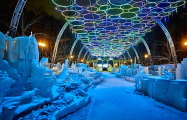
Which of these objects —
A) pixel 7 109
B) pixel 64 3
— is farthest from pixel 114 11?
pixel 7 109

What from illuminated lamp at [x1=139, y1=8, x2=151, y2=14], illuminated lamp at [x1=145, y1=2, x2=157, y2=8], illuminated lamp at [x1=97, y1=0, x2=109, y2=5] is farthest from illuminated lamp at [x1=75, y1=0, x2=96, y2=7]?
illuminated lamp at [x1=139, y1=8, x2=151, y2=14]

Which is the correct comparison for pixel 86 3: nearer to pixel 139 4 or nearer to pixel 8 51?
pixel 139 4

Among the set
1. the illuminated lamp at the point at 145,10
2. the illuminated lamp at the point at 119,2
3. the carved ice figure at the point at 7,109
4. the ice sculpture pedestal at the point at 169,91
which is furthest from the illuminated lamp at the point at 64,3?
the carved ice figure at the point at 7,109

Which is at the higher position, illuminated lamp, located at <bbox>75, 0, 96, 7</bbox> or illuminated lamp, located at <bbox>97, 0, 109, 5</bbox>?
illuminated lamp, located at <bbox>97, 0, 109, 5</bbox>

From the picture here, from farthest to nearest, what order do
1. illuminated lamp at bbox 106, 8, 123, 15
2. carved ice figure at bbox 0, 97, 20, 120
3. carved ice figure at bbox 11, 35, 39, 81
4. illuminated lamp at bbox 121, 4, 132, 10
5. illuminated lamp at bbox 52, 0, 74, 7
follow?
illuminated lamp at bbox 106, 8, 123, 15, illuminated lamp at bbox 121, 4, 132, 10, illuminated lamp at bbox 52, 0, 74, 7, carved ice figure at bbox 11, 35, 39, 81, carved ice figure at bbox 0, 97, 20, 120

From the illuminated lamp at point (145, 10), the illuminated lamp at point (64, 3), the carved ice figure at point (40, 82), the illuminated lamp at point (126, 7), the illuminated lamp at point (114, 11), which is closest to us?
the carved ice figure at point (40, 82)

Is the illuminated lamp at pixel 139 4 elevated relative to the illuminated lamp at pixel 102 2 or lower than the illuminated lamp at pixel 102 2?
elevated

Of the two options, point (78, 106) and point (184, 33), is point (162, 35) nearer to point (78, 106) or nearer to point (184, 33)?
point (184, 33)

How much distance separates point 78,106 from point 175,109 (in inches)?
183

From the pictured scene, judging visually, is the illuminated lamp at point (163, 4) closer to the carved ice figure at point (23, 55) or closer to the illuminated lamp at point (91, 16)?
the illuminated lamp at point (91, 16)

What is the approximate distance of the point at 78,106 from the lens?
21.3 feet

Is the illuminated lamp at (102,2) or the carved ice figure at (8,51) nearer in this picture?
the carved ice figure at (8,51)

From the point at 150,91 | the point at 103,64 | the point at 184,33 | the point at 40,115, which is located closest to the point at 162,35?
the point at 184,33

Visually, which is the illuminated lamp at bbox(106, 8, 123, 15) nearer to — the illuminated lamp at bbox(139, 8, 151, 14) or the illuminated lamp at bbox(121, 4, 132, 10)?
the illuminated lamp at bbox(121, 4, 132, 10)
